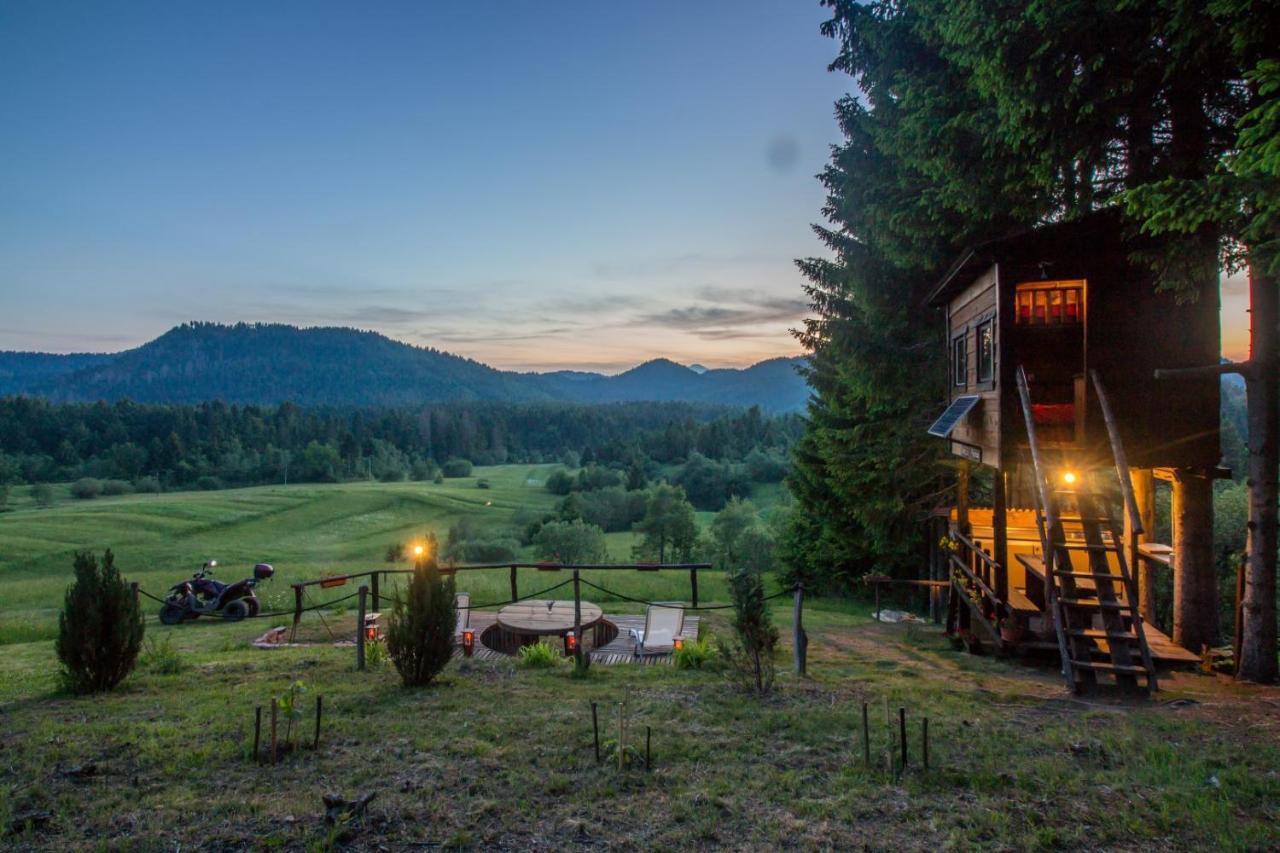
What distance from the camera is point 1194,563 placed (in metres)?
8.63

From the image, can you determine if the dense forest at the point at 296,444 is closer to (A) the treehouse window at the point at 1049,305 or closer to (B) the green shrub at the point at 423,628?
(A) the treehouse window at the point at 1049,305

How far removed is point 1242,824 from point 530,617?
1042cm

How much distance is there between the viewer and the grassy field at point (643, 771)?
A: 13.0 ft

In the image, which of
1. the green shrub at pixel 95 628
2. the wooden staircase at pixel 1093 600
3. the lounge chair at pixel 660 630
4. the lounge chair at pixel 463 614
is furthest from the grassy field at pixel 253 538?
the wooden staircase at pixel 1093 600

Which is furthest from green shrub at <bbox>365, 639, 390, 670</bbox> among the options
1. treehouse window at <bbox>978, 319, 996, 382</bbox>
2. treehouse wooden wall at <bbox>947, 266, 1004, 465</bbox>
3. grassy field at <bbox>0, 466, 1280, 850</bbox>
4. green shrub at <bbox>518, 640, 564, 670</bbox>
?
treehouse window at <bbox>978, 319, 996, 382</bbox>

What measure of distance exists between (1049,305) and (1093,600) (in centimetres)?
438

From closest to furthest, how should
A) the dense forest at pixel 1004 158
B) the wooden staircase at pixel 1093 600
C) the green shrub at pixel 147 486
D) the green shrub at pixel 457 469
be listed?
the dense forest at pixel 1004 158 < the wooden staircase at pixel 1093 600 < the green shrub at pixel 147 486 < the green shrub at pixel 457 469

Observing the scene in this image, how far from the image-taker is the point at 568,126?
19312 millimetres

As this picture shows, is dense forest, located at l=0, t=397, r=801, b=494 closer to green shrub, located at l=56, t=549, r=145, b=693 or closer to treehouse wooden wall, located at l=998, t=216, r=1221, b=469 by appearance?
treehouse wooden wall, located at l=998, t=216, r=1221, b=469

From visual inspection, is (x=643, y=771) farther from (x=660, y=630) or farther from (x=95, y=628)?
(x=660, y=630)

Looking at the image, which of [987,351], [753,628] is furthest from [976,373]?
[753,628]

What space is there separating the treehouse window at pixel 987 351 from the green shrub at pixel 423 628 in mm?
8078

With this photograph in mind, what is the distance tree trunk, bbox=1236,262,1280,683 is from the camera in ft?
24.8

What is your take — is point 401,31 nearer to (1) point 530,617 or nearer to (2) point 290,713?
(1) point 530,617
